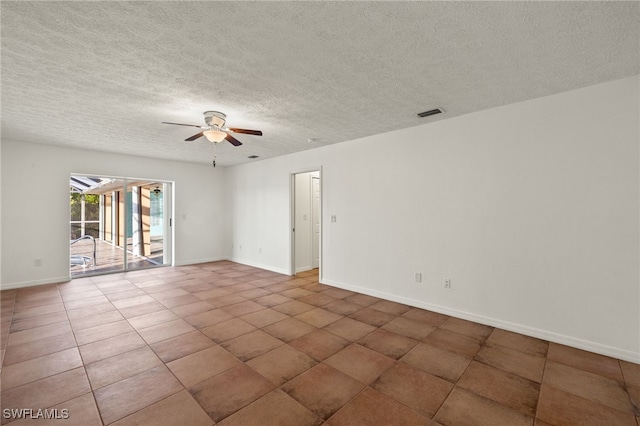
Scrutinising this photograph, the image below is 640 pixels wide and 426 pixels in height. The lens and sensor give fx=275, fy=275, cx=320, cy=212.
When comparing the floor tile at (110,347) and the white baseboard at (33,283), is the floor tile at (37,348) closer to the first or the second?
the floor tile at (110,347)

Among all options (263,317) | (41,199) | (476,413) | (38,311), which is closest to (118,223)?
(41,199)

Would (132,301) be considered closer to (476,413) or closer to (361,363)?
(361,363)

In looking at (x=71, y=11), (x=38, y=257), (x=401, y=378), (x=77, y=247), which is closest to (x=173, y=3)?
(x=71, y=11)

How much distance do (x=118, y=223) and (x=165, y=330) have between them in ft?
24.8

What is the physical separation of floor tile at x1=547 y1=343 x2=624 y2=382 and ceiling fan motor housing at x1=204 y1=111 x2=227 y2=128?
4335mm

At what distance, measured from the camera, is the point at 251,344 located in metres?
2.87

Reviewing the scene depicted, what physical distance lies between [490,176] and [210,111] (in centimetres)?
349

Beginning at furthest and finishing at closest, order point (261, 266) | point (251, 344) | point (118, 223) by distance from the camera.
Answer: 1. point (118, 223)
2. point (261, 266)
3. point (251, 344)

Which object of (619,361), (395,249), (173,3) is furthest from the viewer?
(395,249)

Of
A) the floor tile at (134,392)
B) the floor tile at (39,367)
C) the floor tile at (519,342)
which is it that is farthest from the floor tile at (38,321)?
the floor tile at (519,342)

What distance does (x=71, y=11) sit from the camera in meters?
1.70

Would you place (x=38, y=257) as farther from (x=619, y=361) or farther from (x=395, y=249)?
(x=619, y=361)

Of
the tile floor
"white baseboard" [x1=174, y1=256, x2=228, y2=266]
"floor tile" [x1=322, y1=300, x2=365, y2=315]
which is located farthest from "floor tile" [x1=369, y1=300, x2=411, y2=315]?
"white baseboard" [x1=174, y1=256, x2=228, y2=266]

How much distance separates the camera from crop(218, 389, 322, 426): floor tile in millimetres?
1808
